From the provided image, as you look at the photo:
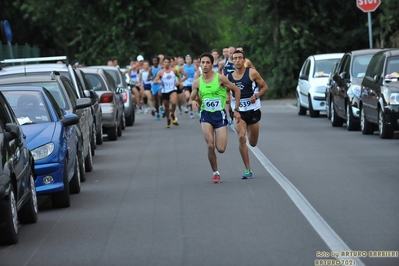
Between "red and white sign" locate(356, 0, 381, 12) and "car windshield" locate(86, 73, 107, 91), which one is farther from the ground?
"red and white sign" locate(356, 0, 381, 12)

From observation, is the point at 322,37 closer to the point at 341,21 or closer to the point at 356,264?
the point at 341,21

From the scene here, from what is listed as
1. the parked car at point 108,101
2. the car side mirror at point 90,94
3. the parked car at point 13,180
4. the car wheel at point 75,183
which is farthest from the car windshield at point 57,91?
the parked car at point 108,101

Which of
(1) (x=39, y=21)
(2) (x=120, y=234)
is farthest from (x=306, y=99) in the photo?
(1) (x=39, y=21)

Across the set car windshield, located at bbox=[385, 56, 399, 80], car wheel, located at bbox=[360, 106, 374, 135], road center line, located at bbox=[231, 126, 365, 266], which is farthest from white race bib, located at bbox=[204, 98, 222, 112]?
car wheel, located at bbox=[360, 106, 374, 135]

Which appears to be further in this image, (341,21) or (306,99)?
(341,21)

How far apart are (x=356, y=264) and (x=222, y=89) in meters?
6.55

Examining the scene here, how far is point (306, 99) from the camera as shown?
93.2ft

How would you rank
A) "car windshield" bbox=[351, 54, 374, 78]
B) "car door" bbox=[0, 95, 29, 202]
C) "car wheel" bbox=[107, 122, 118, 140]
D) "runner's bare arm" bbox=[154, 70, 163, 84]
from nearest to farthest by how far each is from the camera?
1. "car door" bbox=[0, 95, 29, 202]
2. "car wheel" bbox=[107, 122, 118, 140]
3. "car windshield" bbox=[351, 54, 374, 78]
4. "runner's bare arm" bbox=[154, 70, 163, 84]

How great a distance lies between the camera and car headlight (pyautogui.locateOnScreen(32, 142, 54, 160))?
11.7 meters

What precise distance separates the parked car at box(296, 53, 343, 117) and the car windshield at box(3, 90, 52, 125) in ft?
48.6

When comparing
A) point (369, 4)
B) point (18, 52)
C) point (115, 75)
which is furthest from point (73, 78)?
point (18, 52)

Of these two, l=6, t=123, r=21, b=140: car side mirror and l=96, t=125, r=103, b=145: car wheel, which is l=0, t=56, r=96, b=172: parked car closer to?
l=96, t=125, r=103, b=145: car wheel

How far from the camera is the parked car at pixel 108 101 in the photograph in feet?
73.7

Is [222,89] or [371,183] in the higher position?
[222,89]
